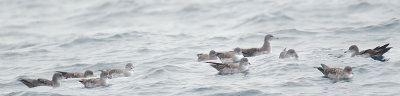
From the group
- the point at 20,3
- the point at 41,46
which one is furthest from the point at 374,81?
the point at 20,3

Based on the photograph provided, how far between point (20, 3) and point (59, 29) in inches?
332

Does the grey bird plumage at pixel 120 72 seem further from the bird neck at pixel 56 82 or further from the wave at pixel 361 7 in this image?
the wave at pixel 361 7

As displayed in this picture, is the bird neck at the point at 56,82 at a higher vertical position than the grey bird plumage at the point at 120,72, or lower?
lower

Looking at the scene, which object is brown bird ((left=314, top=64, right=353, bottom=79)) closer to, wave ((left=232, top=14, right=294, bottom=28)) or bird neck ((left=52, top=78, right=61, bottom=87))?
bird neck ((left=52, top=78, right=61, bottom=87))

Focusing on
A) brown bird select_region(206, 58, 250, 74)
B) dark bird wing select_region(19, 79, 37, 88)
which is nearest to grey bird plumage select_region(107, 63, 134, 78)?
dark bird wing select_region(19, 79, 37, 88)

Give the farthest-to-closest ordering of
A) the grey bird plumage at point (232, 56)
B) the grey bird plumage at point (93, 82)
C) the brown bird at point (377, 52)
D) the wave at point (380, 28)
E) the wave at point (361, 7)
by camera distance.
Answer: the wave at point (361, 7) < the wave at point (380, 28) < the grey bird plumage at point (232, 56) < the brown bird at point (377, 52) < the grey bird plumage at point (93, 82)

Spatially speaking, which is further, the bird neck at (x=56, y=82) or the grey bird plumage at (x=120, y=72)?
the grey bird plumage at (x=120, y=72)

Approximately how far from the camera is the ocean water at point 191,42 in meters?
15.8

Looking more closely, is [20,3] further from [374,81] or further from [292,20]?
[374,81]

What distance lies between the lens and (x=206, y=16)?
2964 centimetres

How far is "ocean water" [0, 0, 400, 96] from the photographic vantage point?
15.8m

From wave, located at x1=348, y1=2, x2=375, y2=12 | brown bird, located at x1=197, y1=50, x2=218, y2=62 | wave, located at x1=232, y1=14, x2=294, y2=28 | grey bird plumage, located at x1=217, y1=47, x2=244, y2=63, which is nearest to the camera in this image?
grey bird plumage, located at x1=217, y1=47, x2=244, y2=63

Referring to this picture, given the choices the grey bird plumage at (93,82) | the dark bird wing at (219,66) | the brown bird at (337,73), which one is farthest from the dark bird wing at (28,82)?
the brown bird at (337,73)

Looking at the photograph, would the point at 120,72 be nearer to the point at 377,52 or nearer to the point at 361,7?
the point at 377,52
